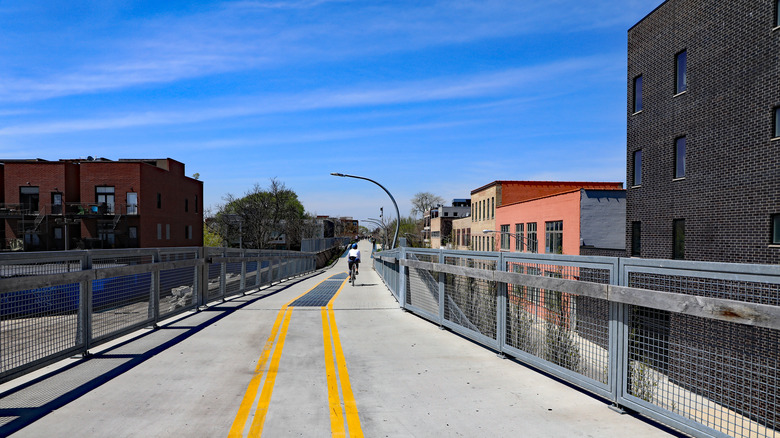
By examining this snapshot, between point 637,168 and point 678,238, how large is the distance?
4.76 metres

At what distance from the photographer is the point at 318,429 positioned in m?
4.51

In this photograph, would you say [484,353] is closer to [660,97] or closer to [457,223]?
[660,97]

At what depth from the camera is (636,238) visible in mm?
23609

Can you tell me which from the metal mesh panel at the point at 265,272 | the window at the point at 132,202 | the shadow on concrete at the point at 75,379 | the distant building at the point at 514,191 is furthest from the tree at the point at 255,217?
the shadow on concrete at the point at 75,379

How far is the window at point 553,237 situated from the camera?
33281 millimetres

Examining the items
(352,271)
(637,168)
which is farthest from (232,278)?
(637,168)

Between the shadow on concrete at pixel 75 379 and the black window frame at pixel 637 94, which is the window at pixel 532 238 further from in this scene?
the shadow on concrete at pixel 75 379

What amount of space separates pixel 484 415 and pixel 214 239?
93.3 meters

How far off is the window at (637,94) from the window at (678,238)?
6185 mm

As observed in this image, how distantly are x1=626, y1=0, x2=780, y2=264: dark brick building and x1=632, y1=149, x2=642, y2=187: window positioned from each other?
49 mm

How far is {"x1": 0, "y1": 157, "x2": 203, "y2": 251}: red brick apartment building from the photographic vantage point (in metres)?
43.5

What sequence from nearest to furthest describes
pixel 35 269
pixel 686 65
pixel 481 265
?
pixel 35 269, pixel 481 265, pixel 686 65

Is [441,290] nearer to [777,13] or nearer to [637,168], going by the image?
[777,13]

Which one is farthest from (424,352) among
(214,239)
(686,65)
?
(214,239)
